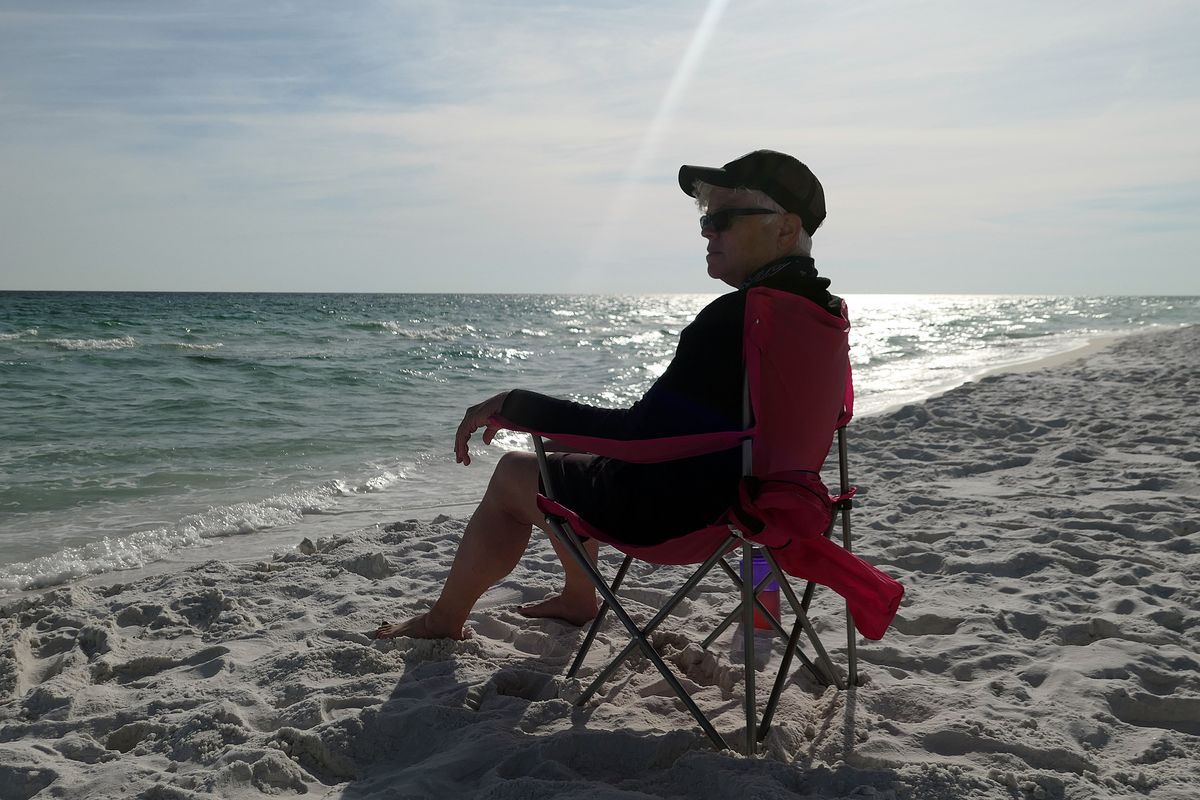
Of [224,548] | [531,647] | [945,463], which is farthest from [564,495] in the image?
[945,463]

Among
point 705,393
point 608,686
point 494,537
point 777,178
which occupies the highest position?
point 777,178

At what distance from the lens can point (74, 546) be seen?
4.91 meters

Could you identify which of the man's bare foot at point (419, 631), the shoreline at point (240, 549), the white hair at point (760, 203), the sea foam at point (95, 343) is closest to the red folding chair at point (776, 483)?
the white hair at point (760, 203)

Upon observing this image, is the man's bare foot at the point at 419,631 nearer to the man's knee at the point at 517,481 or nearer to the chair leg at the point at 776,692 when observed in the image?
the man's knee at the point at 517,481

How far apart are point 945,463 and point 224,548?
15.1 feet

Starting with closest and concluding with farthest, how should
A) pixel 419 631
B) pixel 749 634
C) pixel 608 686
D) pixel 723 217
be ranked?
pixel 749 634 < pixel 723 217 < pixel 608 686 < pixel 419 631

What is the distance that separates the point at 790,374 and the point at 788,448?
19cm

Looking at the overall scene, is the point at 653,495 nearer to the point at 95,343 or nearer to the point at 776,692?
the point at 776,692

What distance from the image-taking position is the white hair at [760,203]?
2.25 meters

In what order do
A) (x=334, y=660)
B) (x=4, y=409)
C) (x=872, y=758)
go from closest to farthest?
1. (x=872, y=758)
2. (x=334, y=660)
3. (x=4, y=409)

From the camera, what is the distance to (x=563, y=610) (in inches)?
128

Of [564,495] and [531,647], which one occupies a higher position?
[564,495]

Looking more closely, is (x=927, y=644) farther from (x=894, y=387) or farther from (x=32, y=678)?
(x=894, y=387)

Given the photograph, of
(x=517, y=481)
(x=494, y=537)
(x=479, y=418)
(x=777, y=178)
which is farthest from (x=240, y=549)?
(x=777, y=178)
